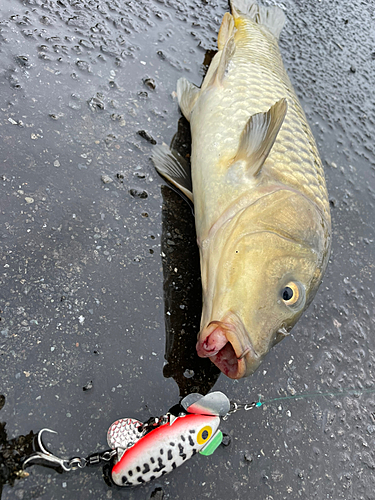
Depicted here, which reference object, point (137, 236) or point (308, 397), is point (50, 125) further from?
point (308, 397)

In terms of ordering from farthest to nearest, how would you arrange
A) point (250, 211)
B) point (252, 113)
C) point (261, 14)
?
point (261, 14) → point (252, 113) → point (250, 211)

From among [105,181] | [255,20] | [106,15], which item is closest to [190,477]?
[105,181]

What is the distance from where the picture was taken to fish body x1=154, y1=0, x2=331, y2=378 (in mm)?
1895

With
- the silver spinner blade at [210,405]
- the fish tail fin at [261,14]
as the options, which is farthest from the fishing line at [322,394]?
the fish tail fin at [261,14]

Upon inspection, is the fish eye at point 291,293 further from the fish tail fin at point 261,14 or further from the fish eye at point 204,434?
the fish tail fin at point 261,14

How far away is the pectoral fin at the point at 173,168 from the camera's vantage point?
9.12 ft

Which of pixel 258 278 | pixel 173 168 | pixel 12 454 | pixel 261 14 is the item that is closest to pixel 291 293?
pixel 258 278

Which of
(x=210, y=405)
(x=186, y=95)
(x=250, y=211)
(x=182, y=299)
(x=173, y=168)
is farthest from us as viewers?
(x=186, y=95)

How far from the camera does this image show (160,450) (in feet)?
5.00

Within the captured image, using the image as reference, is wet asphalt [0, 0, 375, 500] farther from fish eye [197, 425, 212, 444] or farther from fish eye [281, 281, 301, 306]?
fish eye [281, 281, 301, 306]

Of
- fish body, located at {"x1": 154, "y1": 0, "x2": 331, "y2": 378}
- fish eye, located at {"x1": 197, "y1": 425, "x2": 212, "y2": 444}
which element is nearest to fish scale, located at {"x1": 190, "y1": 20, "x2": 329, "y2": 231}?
fish body, located at {"x1": 154, "y1": 0, "x2": 331, "y2": 378}

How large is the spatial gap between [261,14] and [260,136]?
326cm

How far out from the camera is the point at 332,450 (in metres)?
2.23

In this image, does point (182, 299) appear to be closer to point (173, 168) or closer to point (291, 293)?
point (291, 293)
